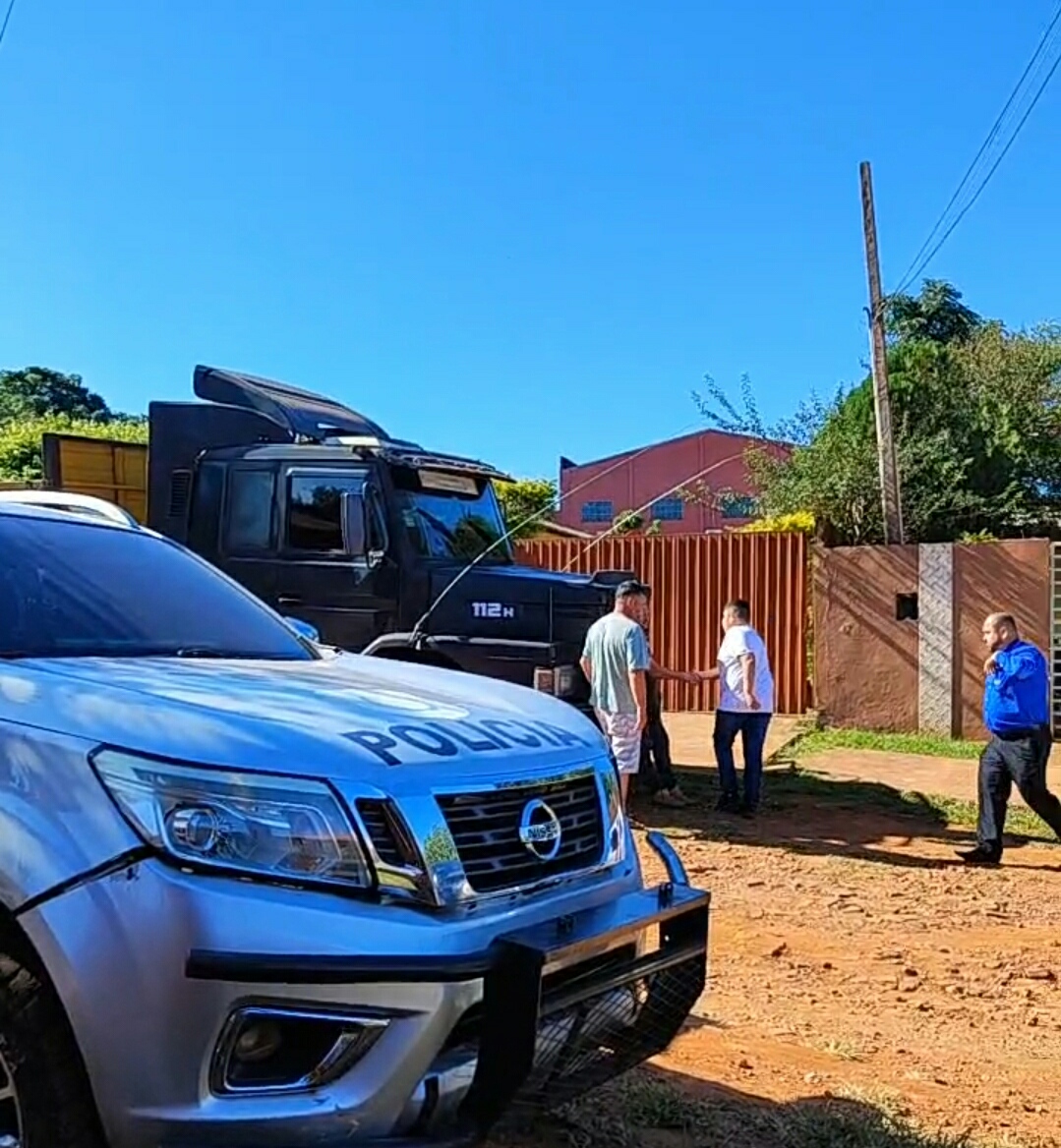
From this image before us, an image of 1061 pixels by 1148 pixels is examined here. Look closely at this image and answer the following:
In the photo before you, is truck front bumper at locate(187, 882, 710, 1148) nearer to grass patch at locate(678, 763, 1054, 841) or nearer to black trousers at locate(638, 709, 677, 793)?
grass patch at locate(678, 763, 1054, 841)

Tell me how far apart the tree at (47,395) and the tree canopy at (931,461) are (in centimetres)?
3856

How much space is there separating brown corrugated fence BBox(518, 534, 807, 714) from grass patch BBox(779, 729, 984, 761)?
1496mm

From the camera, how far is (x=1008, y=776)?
800cm

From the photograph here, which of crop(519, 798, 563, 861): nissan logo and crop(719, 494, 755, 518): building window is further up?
crop(719, 494, 755, 518): building window

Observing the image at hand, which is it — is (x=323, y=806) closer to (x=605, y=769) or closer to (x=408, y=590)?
(x=605, y=769)

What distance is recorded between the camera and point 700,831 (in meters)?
8.91

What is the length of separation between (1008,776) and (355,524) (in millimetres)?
4785

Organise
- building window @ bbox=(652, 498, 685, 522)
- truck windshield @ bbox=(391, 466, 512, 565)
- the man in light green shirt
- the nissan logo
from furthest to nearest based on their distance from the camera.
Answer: building window @ bbox=(652, 498, 685, 522) < truck windshield @ bbox=(391, 466, 512, 565) < the man in light green shirt < the nissan logo

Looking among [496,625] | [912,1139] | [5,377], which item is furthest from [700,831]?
[5,377]

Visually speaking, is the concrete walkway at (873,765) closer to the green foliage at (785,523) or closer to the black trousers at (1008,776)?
the black trousers at (1008,776)

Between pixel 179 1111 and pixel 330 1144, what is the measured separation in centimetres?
31

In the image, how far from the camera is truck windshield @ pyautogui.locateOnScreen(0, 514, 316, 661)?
11.7 feet

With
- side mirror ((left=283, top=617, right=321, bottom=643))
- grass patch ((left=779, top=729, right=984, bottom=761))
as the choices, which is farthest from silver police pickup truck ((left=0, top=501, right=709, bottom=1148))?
grass patch ((left=779, top=729, right=984, bottom=761))

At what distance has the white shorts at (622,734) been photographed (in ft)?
27.2
